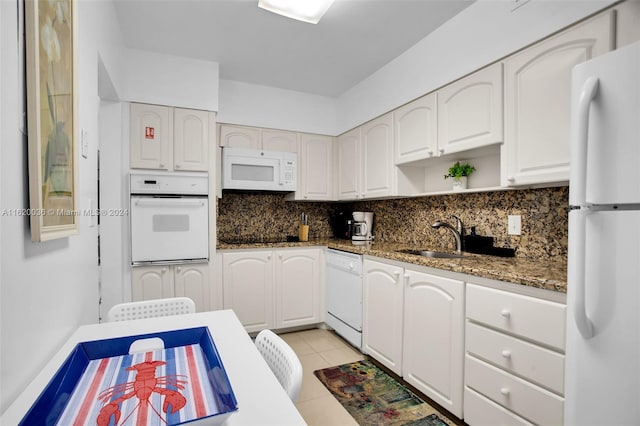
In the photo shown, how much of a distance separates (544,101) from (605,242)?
936 mm

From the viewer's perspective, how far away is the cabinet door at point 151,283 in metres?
2.56

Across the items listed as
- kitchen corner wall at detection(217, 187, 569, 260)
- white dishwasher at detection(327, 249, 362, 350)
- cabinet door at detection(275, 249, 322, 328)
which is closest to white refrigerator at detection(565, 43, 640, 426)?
kitchen corner wall at detection(217, 187, 569, 260)

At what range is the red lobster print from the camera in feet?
2.12

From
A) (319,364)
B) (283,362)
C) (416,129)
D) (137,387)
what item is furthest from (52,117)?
Answer: (319,364)

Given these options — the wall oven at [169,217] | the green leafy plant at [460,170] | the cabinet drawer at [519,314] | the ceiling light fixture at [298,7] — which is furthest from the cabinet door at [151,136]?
the cabinet drawer at [519,314]

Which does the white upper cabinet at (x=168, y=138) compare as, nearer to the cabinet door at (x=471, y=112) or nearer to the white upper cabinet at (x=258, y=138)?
the white upper cabinet at (x=258, y=138)

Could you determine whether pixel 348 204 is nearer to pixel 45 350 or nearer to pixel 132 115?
pixel 132 115

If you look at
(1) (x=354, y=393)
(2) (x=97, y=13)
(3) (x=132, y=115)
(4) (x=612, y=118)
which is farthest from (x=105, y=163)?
(4) (x=612, y=118)

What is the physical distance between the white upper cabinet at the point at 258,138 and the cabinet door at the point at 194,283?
1233mm

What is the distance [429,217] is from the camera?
2.76 metres

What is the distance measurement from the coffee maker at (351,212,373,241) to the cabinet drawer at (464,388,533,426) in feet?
5.69

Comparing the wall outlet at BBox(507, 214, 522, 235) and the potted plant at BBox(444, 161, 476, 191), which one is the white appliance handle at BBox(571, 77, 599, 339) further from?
the potted plant at BBox(444, 161, 476, 191)

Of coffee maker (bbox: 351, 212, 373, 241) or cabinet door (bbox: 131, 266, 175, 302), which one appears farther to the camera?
coffee maker (bbox: 351, 212, 373, 241)

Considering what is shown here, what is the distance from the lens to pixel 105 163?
251cm
